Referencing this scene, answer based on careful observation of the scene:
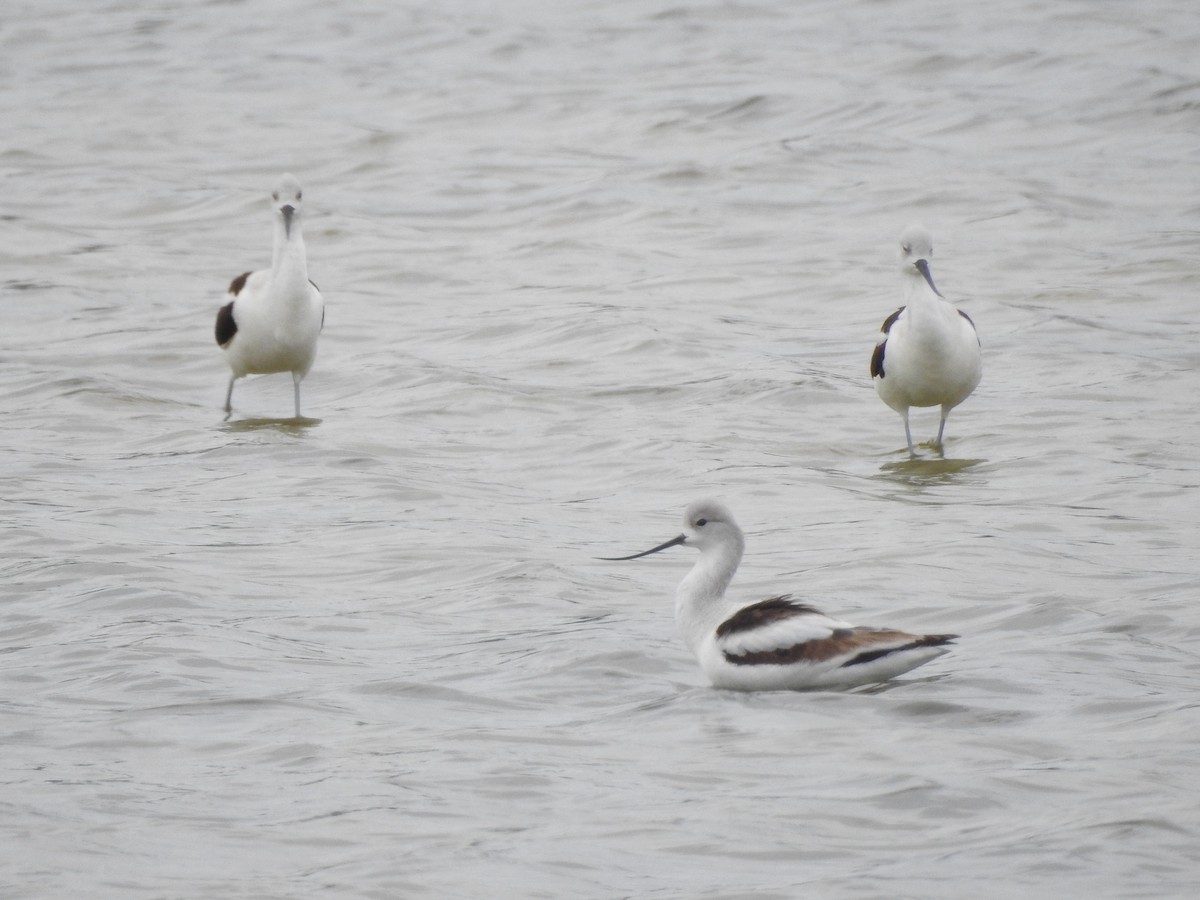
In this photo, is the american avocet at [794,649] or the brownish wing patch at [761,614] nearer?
the american avocet at [794,649]

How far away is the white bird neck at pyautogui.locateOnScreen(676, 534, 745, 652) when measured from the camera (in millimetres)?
7172

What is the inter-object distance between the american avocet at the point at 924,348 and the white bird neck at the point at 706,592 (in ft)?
12.1

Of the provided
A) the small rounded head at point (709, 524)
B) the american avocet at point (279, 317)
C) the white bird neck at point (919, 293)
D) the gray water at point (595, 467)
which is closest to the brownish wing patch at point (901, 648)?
the gray water at point (595, 467)

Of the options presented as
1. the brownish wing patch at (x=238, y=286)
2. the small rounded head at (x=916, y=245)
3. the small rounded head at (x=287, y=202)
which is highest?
the small rounded head at (x=287, y=202)

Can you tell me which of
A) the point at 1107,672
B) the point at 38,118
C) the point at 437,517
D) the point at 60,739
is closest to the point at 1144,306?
the point at 437,517

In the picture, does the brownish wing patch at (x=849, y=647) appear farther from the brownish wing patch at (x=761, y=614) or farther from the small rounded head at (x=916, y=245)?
the small rounded head at (x=916, y=245)

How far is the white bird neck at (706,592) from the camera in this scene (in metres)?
7.17

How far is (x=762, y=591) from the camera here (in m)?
8.37

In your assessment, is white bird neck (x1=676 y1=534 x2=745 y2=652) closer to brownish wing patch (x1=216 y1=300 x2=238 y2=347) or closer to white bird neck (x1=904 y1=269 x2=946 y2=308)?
white bird neck (x1=904 y1=269 x2=946 y2=308)

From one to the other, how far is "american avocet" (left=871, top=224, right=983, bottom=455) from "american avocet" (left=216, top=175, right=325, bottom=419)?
3.68 m

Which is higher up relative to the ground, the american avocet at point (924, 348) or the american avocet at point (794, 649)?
the american avocet at point (924, 348)

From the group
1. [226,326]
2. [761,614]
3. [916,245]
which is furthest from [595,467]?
[761,614]

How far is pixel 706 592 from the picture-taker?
7309 mm

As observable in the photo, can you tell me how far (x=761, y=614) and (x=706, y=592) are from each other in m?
0.42
